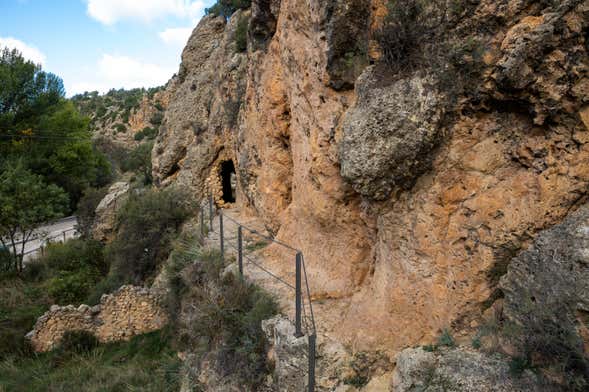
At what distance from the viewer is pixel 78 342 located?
376 inches

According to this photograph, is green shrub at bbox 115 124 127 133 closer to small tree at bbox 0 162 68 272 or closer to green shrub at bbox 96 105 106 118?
green shrub at bbox 96 105 106 118

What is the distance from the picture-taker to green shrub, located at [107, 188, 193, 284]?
11.5m

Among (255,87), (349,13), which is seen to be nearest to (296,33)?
(349,13)

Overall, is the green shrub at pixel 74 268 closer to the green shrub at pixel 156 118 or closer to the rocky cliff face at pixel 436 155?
the rocky cliff face at pixel 436 155

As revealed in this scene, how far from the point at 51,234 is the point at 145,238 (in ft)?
40.9

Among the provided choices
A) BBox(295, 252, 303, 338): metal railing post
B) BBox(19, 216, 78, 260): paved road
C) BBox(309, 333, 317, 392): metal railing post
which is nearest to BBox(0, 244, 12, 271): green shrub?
BBox(19, 216, 78, 260): paved road

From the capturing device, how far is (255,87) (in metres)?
9.55

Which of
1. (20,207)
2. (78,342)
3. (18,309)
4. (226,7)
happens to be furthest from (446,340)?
(226,7)

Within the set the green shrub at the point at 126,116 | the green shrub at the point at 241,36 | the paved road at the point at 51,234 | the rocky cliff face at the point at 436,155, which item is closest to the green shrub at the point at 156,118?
the green shrub at the point at 126,116

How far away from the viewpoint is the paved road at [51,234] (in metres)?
16.3

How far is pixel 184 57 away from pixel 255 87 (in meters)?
8.89

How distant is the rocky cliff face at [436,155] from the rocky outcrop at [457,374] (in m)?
0.41

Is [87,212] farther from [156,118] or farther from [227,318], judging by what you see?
[156,118]

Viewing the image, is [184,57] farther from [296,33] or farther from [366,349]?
[366,349]
